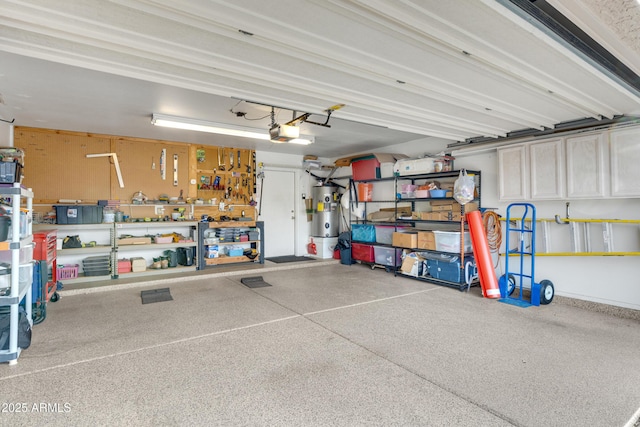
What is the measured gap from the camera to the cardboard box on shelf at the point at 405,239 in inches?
241

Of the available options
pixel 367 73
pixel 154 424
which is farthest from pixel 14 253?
pixel 367 73

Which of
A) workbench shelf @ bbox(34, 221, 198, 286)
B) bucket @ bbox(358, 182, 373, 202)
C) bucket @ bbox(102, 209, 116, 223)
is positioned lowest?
workbench shelf @ bbox(34, 221, 198, 286)

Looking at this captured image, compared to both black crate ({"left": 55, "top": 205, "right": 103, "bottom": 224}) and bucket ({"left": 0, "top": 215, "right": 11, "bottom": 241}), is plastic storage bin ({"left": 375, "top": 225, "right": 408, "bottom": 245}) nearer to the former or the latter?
black crate ({"left": 55, "top": 205, "right": 103, "bottom": 224})

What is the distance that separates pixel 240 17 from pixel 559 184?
4533 mm

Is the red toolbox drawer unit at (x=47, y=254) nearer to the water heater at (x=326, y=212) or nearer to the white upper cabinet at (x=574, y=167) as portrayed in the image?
the water heater at (x=326, y=212)

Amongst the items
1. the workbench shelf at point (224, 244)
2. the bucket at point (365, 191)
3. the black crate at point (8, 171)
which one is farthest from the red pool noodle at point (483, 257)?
the black crate at point (8, 171)

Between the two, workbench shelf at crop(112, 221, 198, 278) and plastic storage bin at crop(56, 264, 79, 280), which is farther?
workbench shelf at crop(112, 221, 198, 278)

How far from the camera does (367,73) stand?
298 cm

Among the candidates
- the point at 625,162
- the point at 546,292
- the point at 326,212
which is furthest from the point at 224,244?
the point at 625,162

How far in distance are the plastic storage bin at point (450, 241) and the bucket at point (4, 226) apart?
5.55 metres

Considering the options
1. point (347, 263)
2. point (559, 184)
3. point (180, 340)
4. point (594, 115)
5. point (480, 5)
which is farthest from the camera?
point (347, 263)

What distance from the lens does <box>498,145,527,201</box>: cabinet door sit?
16.3 feet

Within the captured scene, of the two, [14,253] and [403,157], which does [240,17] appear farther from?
[403,157]

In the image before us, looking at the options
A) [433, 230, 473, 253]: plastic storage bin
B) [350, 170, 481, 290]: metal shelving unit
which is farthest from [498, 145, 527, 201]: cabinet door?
[433, 230, 473, 253]: plastic storage bin
